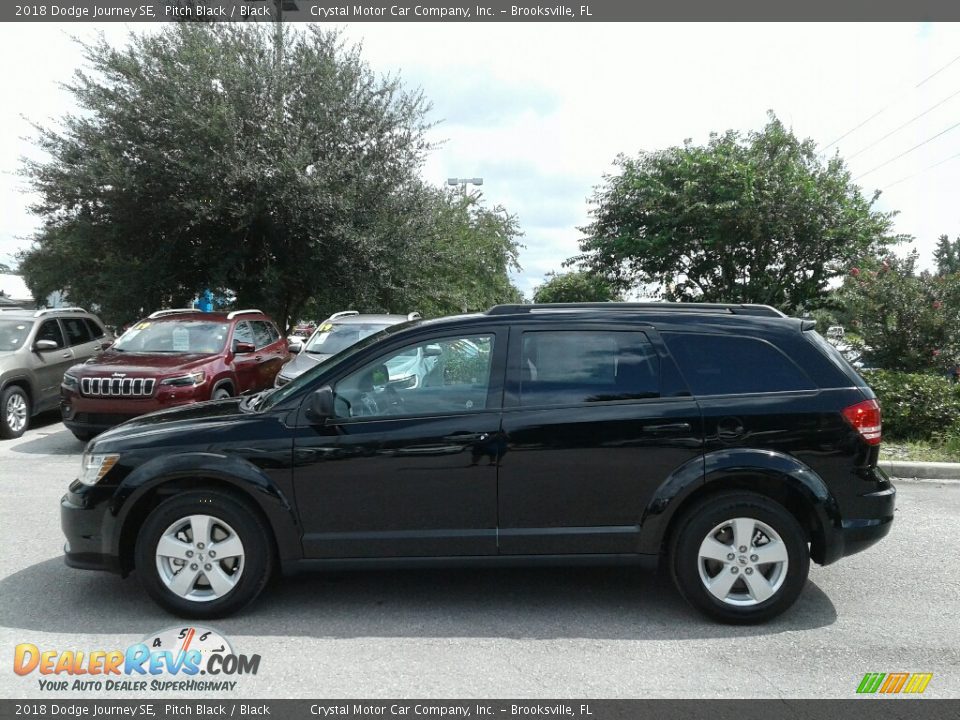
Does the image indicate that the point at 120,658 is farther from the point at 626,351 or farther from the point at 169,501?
the point at 626,351

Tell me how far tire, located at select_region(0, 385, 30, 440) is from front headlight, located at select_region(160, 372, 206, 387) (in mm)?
2830

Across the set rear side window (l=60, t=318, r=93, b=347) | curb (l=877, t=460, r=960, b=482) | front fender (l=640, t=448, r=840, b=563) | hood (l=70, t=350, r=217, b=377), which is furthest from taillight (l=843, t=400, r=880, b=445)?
rear side window (l=60, t=318, r=93, b=347)

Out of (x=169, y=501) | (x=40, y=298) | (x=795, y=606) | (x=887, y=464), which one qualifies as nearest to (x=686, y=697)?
(x=795, y=606)

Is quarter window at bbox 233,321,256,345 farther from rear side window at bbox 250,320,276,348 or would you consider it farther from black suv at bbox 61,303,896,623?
black suv at bbox 61,303,896,623

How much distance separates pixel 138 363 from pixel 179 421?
5425 mm

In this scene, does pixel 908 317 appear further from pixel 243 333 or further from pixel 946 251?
pixel 946 251

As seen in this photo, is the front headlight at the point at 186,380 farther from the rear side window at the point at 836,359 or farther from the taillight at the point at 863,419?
the taillight at the point at 863,419

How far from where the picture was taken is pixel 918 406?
9.16m

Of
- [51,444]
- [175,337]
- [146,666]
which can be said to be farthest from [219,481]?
[51,444]

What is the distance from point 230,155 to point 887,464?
13.5 meters

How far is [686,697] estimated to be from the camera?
3473mm

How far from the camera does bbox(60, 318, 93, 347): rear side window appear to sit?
1178 cm

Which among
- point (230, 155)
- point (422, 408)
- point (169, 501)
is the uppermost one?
point (230, 155)

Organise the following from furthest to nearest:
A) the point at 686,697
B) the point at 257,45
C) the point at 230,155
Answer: the point at 257,45 < the point at 230,155 < the point at 686,697
